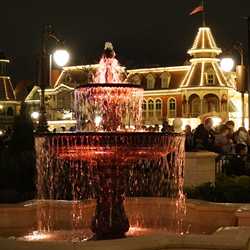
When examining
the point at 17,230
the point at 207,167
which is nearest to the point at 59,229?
the point at 17,230

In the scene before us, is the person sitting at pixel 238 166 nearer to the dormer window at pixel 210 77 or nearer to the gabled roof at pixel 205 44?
the gabled roof at pixel 205 44

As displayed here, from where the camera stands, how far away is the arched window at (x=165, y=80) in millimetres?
70694

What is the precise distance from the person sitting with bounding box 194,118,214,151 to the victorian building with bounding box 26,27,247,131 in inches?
1834

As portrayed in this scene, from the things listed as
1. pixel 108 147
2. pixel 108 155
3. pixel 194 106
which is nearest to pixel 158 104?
pixel 194 106

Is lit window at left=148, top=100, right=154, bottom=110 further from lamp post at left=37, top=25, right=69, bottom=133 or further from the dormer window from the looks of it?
lamp post at left=37, top=25, right=69, bottom=133

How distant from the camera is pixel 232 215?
10492 millimetres

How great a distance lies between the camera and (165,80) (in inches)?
2793

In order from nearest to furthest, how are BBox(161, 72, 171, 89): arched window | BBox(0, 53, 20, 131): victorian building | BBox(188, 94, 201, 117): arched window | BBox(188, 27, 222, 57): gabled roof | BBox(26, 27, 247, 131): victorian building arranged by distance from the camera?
BBox(188, 27, 222, 57): gabled roof
BBox(26, 27, 247, 131): victorian building
BBox(188, 94, 201, 117): arched window
BBox(161, 72, 171, 89): arched window
BBox(0, 53, 20, 131): victorian building

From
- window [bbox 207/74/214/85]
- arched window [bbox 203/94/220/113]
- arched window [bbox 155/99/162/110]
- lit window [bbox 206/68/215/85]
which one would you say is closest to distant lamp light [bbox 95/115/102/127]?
lit window [bbox 206/68/215/85]

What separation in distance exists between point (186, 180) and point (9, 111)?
79.2 meters

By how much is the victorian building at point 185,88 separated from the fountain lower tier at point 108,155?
52.8 metres

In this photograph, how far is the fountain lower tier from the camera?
360 inches

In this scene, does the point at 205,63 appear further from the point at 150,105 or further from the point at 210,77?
the point at 150,105

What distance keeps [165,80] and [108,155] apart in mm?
61814
